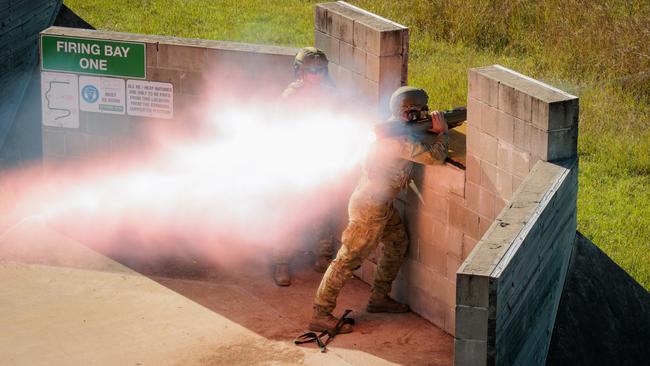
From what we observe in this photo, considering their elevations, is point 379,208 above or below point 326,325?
above

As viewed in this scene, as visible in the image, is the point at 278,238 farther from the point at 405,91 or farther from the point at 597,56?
the point at 597,56

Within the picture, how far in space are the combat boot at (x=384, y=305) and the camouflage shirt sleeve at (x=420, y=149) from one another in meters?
1.47

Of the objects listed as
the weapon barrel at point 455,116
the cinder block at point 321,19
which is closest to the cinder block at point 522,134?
the weapon barrel at point 455,116

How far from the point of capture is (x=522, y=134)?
35.3 ft

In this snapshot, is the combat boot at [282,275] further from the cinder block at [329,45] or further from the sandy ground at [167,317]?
the cinder block at [329,45]

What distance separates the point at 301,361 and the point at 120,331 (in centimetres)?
163

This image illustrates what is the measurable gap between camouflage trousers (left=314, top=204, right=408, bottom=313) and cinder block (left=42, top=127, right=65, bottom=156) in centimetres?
365

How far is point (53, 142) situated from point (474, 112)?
496cm

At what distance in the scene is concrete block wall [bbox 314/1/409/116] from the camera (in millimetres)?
12398

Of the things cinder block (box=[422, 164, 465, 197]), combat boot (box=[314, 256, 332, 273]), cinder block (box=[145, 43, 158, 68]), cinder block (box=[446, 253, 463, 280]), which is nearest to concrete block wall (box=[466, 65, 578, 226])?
cinder block (box=[422, 164, 465, 197])

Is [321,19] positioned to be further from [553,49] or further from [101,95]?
[553,49]

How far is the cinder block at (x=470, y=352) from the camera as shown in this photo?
9211mm

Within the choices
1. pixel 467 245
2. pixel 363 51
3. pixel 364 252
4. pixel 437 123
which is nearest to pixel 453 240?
pixel 467 245

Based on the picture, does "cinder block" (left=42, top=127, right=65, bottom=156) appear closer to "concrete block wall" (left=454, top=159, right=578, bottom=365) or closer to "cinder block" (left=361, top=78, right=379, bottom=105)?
"cinder block" (left=361, top=78, right=379, bottom=105)
